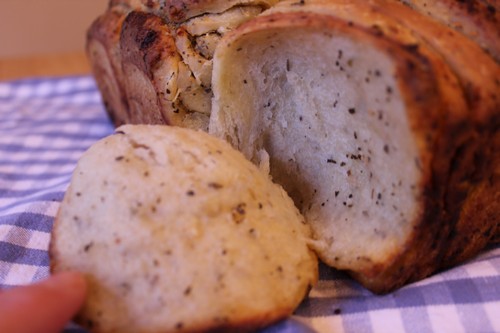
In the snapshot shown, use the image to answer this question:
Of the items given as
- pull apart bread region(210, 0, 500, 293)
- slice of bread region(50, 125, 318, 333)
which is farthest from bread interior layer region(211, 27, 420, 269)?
slice of bread region(50, 125, 318, 333)

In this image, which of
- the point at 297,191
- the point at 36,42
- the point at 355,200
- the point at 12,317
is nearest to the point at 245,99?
the point at 297,191

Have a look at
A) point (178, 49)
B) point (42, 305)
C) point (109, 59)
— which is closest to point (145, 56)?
point (178, 49)

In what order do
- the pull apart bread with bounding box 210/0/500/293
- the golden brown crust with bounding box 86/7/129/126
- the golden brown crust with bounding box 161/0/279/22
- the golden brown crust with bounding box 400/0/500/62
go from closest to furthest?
the pull apart bread with bounding box 210/0/500/293 < the golden brown crust with bounding box 400/0/500/62 < the golden brown crust with bounding box 161/0/279/22 < the golden brown crust with bounding box 86/7/129/126

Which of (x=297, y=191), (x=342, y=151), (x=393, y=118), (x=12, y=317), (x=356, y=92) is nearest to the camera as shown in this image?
(x=12, y=317)

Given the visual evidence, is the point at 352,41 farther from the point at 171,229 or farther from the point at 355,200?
the point at 171,229

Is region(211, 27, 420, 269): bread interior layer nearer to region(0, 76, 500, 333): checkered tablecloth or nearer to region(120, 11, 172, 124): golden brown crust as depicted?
region(0, 76, 500, 333): checkered tablecloth

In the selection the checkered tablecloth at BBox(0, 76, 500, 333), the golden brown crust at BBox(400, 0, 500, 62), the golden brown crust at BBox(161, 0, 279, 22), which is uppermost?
the golden brown crust at BBox(400, 0, 500, 62)

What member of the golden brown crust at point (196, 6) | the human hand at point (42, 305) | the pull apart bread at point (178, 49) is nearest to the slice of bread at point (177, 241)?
the human hand at point (42, 305)
